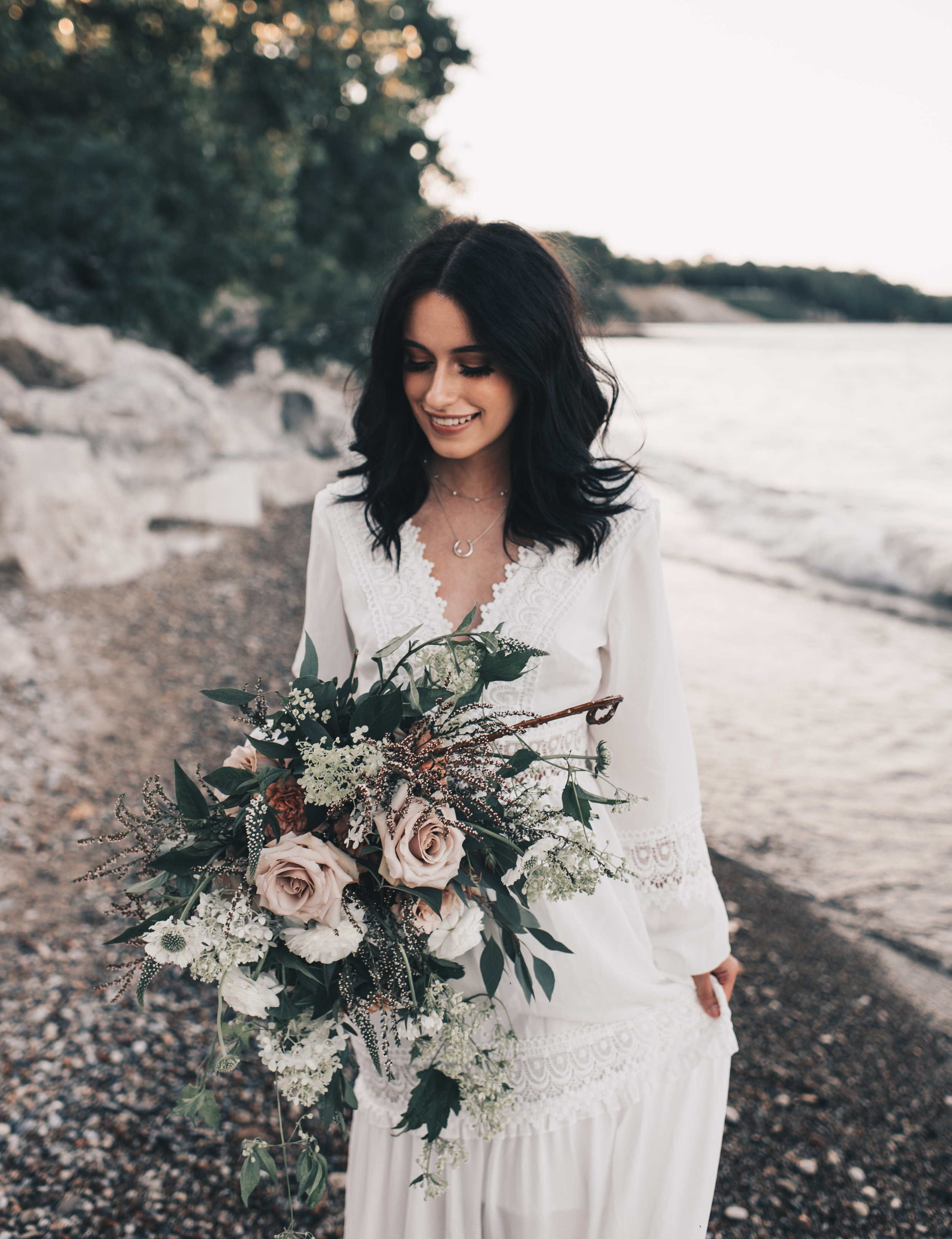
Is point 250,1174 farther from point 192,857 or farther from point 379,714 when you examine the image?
point 379,714

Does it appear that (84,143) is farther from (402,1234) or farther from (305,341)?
(402,1234)

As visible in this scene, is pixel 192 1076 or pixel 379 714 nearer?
pixel 379 714

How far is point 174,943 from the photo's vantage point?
1.26 meters

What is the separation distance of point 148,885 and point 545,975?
0.72m

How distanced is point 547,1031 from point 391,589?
3.30 feet

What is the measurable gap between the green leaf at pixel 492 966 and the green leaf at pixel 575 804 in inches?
11.4

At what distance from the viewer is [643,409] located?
2377 centimetres

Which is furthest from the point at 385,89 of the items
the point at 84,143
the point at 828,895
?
the point at 828,895

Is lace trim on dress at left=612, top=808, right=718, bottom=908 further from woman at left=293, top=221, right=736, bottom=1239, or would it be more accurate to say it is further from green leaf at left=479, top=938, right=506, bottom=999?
green leaf at left=479, top=938, right=506, bottom=999

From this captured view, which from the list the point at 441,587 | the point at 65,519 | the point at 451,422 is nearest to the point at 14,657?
the point at 65,519

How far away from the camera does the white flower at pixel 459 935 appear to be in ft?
4.56

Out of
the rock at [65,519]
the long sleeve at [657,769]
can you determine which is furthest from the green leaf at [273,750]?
the rock at [65,519]

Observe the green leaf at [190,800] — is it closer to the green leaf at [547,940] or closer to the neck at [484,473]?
the green leaf at [547,940]

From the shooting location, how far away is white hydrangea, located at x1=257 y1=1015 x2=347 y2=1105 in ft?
4.36
